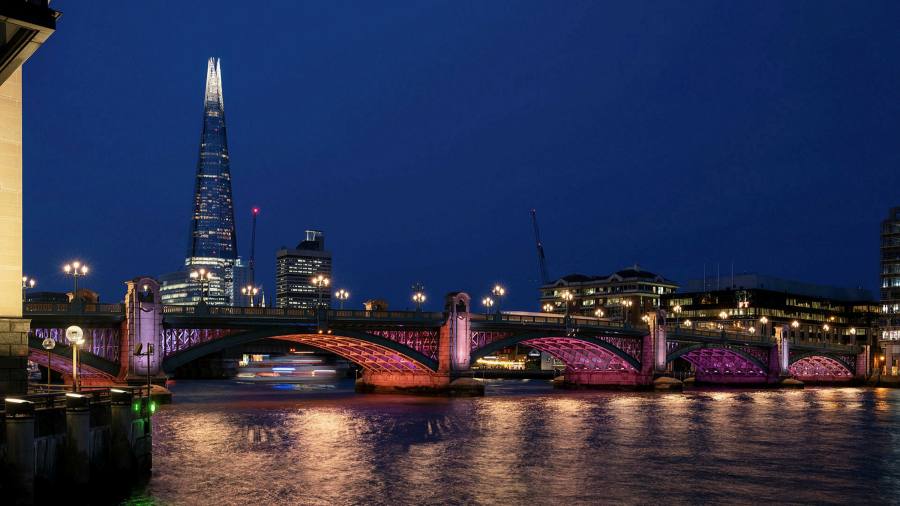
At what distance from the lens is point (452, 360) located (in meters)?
97.4

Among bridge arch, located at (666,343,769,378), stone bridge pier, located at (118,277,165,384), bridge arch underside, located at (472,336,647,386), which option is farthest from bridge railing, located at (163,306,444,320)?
bridge arch, located at (666,343,769,378)

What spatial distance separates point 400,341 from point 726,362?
269ft

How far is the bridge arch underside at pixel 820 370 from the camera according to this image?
584 ft

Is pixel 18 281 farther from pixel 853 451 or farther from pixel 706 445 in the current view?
pixel 853 451

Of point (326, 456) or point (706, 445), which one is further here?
point (706, 445)

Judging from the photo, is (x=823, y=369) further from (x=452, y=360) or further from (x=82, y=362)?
(x=82, y=362)

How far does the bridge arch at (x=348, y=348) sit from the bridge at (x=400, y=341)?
0.34 ft

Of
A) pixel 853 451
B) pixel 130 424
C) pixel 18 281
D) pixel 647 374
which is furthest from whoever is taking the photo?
pixel 647 374

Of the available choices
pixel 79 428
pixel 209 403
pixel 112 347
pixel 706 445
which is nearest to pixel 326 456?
pixel 79 428

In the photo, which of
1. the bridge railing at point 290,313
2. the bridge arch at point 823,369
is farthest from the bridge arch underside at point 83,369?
the bridge arch at point 823,369

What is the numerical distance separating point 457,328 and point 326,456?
53.0 meters

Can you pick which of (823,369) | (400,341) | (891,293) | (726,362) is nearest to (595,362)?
(400,341)

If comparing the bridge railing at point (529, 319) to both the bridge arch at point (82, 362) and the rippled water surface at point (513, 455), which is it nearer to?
the rippled water surface at point (513, 455)

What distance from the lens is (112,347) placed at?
74938mm
